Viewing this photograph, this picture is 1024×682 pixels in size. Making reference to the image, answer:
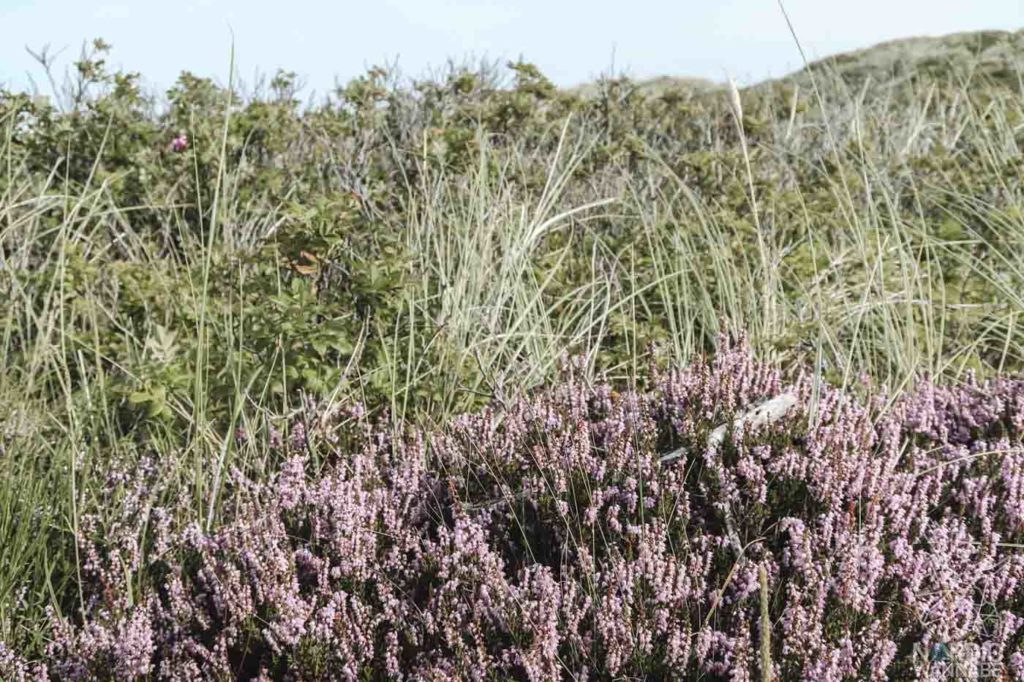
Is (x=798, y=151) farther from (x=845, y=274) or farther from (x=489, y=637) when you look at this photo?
(x=489, y=637)

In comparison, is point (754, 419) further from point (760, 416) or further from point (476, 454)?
point (476, 454)

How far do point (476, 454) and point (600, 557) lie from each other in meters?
0.53

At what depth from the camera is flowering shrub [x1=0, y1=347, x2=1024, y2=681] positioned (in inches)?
97.3

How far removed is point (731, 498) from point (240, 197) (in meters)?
3.30

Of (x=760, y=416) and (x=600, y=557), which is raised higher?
(x=760, y=416)

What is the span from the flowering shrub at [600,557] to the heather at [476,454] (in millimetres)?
10

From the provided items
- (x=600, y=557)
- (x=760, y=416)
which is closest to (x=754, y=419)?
(x=760, y=416)

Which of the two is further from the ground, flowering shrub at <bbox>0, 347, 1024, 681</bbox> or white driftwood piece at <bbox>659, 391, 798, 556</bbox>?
white driftwood piece at <bbox>659, 391, 798, 556</bbox>

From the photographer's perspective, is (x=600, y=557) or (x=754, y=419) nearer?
(x=600, y=557)

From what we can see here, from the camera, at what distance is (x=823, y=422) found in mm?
3287

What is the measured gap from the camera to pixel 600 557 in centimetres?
280

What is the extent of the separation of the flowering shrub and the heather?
10mm

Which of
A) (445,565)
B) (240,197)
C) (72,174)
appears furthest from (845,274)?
(72,174)

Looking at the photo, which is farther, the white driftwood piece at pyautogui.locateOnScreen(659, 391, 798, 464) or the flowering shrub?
the white driftwood piece at pyautogui.locateOnScreen(659, 391, 798, 464)
